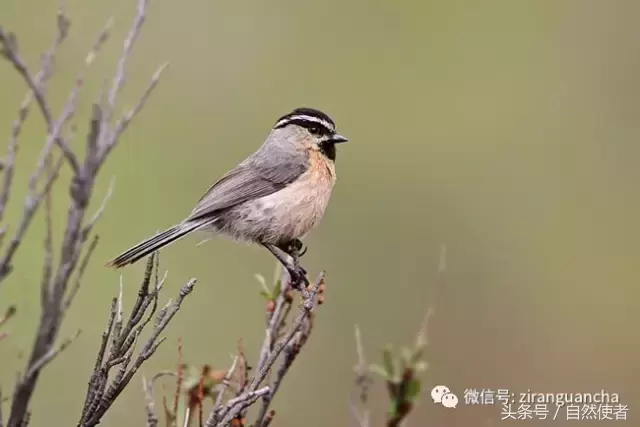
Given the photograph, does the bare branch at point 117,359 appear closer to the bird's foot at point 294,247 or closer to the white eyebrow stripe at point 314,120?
the bird's foot at point 294,247

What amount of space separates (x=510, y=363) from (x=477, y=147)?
2275 mm

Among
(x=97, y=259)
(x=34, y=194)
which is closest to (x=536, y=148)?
(x=97, y=259)

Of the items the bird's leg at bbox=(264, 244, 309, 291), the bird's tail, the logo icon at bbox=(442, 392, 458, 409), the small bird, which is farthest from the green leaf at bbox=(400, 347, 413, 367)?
the small bird

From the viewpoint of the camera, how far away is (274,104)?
596 cm

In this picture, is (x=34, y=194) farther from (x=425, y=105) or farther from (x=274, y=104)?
(x=425, y=105)

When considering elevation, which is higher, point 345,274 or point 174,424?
point 345,274

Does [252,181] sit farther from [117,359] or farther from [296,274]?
[117,359]

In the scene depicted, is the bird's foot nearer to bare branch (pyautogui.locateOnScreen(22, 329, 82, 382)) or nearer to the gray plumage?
the gray plumage

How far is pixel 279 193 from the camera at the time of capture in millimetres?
3418

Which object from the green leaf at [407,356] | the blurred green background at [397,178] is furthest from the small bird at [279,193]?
the green leaf at [407,356]

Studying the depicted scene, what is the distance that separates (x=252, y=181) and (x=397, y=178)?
2.58 metres

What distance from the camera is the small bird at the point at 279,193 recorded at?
331cm

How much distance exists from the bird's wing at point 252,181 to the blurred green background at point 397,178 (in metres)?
1.06

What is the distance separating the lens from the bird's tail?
2672 millimetres
